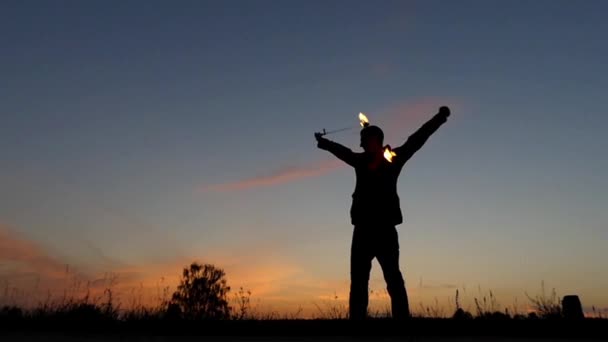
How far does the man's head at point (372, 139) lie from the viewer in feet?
26.2

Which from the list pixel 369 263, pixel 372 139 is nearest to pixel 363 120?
pixel 372 139

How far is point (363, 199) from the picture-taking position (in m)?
7.78

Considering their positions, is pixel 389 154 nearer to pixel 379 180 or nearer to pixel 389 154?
pixel 389 154

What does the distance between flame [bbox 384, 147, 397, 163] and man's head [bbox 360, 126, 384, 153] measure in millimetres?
101

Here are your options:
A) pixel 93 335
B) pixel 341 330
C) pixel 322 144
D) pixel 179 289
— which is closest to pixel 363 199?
pixel 322 144

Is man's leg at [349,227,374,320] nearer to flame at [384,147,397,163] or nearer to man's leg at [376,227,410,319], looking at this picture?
man's leg at [376,227,410,319]

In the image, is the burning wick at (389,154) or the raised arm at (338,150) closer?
the burning wick at (389,154)

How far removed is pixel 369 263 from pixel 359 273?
7.8 inches

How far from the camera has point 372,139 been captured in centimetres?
800

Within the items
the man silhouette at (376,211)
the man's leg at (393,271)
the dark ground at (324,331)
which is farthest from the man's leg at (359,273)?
the dark ground at (324,331)

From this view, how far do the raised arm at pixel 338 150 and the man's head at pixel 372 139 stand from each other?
9.2 inches

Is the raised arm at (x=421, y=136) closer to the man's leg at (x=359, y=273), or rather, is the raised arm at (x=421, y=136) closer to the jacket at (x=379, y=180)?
the jacket at (x=379, y=180)

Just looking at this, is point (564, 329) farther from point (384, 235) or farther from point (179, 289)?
point (179, 289)

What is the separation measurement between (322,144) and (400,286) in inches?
94.2
